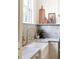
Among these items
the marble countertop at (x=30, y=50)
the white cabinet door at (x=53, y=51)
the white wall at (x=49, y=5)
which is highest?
the white wall at (x=49, y=5)

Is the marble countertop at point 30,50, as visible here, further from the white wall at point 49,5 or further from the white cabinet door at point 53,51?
the white wall at point 49,5

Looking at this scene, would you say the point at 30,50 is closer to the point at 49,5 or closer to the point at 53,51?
the point at 53,51

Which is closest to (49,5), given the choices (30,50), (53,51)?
(53,51)

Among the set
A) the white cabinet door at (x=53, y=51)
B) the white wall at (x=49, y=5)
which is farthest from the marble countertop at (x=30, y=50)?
the white wall at (x=49, y=5)

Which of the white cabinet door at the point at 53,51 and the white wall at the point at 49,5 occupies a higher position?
the white wall at the point at 49,5

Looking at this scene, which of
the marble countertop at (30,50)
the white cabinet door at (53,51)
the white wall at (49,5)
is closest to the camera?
the marble countertop at (30,50)

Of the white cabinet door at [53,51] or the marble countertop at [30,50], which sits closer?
the marble countertop at [30,50]

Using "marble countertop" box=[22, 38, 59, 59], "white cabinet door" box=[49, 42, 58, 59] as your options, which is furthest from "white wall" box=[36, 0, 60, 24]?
"marble countertop" box=[22, 38, 59, 59]

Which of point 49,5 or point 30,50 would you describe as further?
point 49,5

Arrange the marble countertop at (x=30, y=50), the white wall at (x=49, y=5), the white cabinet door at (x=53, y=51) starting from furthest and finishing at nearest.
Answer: the white wall at (x=49, y=5) < the white cabinet door at (x=53, y=51) < the marble countertop at (x=30, y=50)

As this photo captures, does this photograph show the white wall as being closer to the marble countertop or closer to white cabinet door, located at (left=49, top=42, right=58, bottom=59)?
white cabinet door, located at (left=49, top=42, right=58, bottom=59)
